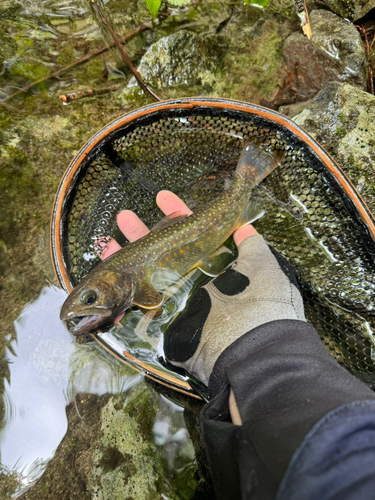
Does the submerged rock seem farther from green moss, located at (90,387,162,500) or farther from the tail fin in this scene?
green moss, located at (90,387,162,500)

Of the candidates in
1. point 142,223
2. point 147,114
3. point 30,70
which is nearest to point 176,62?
point 147,114

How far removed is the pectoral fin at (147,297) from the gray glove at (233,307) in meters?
0.28

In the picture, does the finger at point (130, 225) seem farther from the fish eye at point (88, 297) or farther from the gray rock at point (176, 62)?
the gray rock at point (176, 62)

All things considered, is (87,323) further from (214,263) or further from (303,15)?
(303,15)

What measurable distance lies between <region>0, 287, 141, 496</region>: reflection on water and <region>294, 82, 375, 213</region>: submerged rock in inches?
124

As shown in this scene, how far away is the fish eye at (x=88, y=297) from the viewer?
251 centimetres

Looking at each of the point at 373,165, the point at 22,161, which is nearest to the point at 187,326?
the point at 373,165

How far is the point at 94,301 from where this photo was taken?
101 inches

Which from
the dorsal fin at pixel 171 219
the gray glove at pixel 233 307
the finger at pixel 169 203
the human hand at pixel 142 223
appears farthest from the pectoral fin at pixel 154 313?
the finger at pixel 169 203

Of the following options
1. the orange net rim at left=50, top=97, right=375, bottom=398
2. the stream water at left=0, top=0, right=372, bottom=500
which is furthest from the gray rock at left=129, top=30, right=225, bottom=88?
the orange net rim at left=50, top=97, right=375, bottom=398

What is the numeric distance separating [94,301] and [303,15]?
4965mm

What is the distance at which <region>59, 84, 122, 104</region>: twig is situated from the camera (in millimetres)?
3941

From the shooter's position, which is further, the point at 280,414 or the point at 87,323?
the point at 87,323

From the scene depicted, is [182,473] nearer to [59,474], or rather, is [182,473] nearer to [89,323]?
[59,474]
